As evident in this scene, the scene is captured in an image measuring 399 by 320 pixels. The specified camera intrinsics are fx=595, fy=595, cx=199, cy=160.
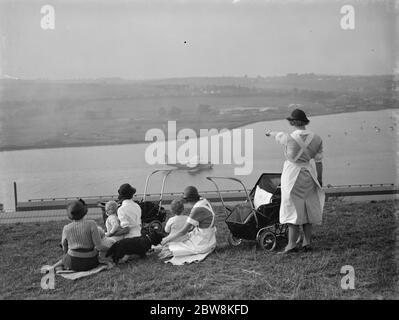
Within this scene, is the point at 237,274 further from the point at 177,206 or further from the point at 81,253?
the point at 81,253

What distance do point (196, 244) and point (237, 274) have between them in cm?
63

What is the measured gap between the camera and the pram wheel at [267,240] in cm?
526

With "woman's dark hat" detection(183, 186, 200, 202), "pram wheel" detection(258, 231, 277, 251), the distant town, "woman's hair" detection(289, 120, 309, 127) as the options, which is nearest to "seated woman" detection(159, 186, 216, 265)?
"woman's dark hat" detection(183, 186, 200, 202)

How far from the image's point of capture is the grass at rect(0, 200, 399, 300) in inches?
172

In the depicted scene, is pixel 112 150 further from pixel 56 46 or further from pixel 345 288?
pixel 345 288

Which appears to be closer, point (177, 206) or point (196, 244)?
point (196, 244)

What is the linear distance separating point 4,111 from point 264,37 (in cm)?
298

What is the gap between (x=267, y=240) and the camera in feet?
17.3

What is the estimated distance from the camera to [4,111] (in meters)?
6.64

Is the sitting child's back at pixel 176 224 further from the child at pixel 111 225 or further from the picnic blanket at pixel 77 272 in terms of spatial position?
the picnic blanket at pixel 77 272

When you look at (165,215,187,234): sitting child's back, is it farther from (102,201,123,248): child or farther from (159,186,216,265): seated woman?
(102,201,123,248): child

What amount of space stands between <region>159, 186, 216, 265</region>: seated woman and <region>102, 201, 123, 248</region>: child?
1.48ft

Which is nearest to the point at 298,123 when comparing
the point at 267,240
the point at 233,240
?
the point at 267,240
